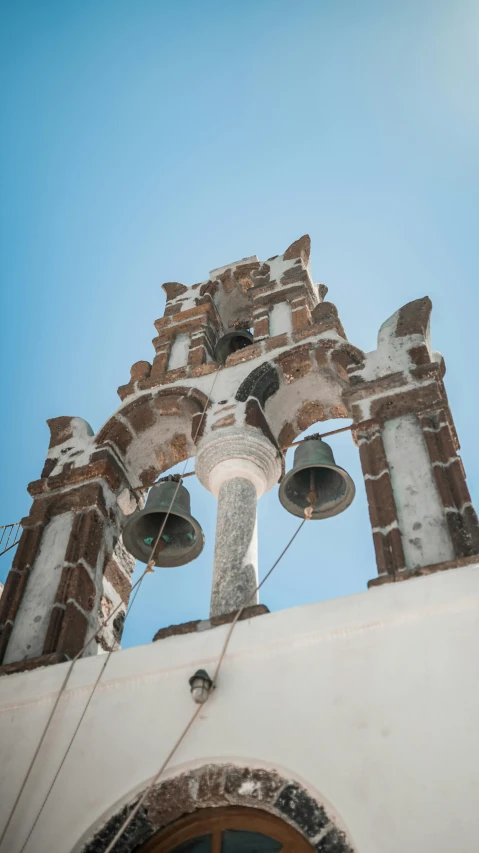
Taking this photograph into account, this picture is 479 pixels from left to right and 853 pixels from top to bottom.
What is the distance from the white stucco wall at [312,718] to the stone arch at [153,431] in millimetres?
2370

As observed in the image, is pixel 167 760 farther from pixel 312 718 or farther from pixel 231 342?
pixel 231 342

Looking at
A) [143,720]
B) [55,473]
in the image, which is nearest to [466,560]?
[143,720]

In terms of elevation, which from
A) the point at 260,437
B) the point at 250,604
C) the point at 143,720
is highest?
the point at 260,437

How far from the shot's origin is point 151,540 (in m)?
5.50

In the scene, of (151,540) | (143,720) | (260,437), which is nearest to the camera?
(143,720)

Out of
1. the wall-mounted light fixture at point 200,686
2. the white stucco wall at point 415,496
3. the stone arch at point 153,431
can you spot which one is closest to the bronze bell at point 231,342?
the stone arch at point 153,431

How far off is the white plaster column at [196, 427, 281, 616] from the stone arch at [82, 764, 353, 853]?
1087 millimetres

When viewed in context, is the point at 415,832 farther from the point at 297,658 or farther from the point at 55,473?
the point at 55,473

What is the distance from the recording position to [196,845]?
363cm

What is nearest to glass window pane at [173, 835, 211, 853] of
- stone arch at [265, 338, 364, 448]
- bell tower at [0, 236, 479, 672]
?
bell tower at [0, 236, 479, 672]

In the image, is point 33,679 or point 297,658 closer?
point 297,658

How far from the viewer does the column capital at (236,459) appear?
5.68 metres

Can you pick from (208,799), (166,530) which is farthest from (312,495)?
(208,799)

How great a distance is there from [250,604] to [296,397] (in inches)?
87.3
